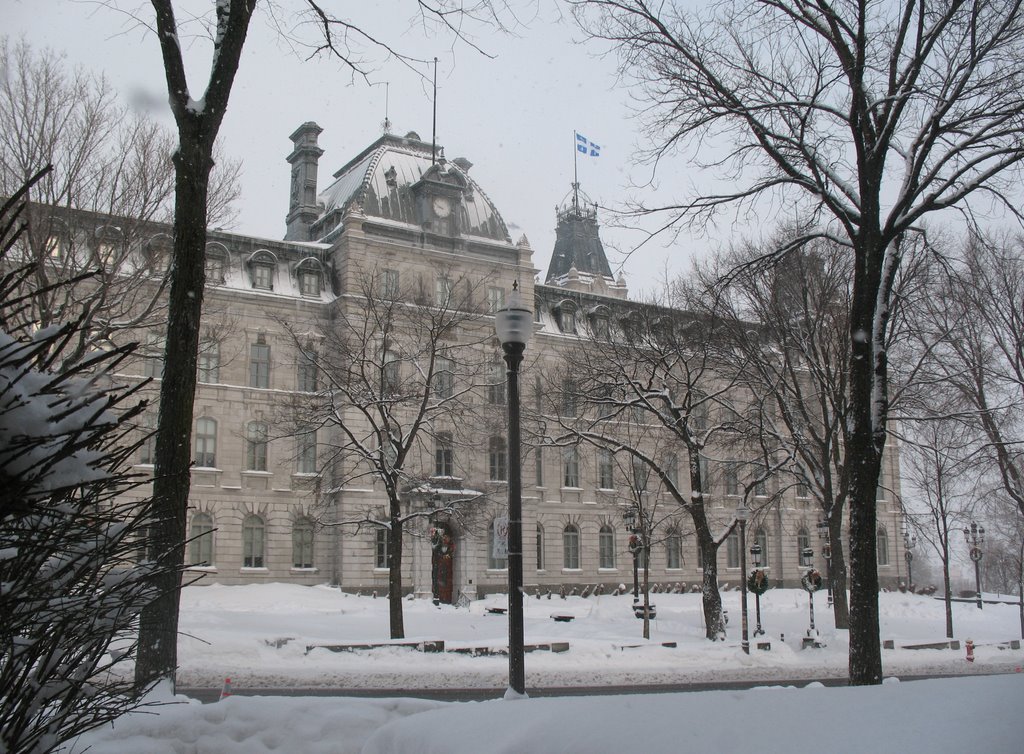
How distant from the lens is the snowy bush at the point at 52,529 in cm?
282

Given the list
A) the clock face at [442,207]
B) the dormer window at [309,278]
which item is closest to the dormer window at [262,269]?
the dormer window at [309,278]

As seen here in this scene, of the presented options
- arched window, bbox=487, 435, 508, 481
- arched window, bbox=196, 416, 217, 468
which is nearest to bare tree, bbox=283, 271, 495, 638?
arched window, bbox=487, 435, 508, 481

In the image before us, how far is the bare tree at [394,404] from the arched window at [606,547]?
1009 centimetres

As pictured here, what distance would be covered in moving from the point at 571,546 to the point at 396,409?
14.6 m

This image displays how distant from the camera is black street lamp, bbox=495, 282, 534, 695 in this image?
9875 mm

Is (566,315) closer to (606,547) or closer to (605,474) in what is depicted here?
(605,474)

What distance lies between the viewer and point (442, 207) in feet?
148

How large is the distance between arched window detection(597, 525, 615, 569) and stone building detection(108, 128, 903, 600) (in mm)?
79

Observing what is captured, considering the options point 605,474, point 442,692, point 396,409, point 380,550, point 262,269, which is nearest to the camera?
point 442,692

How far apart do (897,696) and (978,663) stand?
25022 mm

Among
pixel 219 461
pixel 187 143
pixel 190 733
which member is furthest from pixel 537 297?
pixel 190 733

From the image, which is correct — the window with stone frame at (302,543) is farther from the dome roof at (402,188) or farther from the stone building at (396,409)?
the dome roof at (402,188)

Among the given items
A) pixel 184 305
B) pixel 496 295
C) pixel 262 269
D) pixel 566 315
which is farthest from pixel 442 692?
pixel 566 315

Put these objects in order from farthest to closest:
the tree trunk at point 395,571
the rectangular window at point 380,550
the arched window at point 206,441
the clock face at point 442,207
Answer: the clock face at point 442,207, the rectangular window at point 380,550, the arched window at point 206,441, the tree trunk at point 395,571
